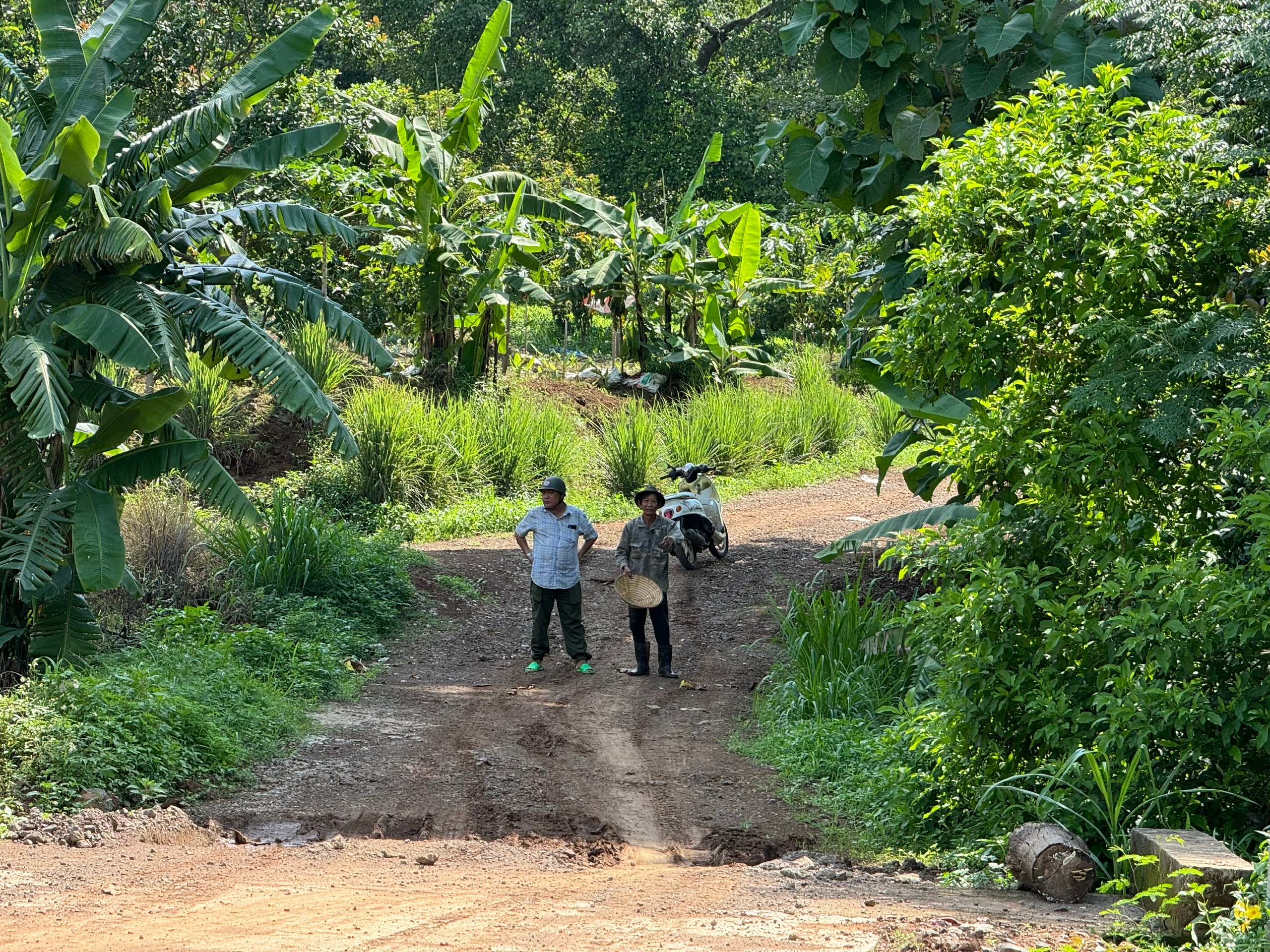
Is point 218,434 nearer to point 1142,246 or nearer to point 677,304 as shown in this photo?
point 677,304

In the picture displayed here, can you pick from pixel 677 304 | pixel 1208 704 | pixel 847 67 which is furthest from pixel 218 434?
pixel 1208 704

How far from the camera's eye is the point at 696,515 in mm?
13477

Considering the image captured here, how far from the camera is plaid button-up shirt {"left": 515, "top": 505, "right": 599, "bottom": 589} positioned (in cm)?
1025

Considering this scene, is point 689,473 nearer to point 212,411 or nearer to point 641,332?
point 212,411

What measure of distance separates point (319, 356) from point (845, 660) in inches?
424

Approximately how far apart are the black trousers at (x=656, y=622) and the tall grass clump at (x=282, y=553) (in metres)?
3.15

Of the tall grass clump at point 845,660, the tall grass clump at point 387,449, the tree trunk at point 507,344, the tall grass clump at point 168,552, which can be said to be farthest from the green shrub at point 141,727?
the tree trunk at point 507,344

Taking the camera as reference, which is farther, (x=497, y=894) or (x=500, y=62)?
(x=500, y=62)

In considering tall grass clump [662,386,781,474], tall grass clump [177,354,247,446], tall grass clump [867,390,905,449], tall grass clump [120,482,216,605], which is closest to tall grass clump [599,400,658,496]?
tall grass clump [662,386,781,474]

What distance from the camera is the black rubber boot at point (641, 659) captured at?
10.3 meters

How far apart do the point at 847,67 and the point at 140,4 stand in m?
5.18

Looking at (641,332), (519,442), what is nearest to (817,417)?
(641,332)

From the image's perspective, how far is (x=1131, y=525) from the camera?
19.6 feet

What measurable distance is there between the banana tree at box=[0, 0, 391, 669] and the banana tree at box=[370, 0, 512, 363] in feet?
20.6
